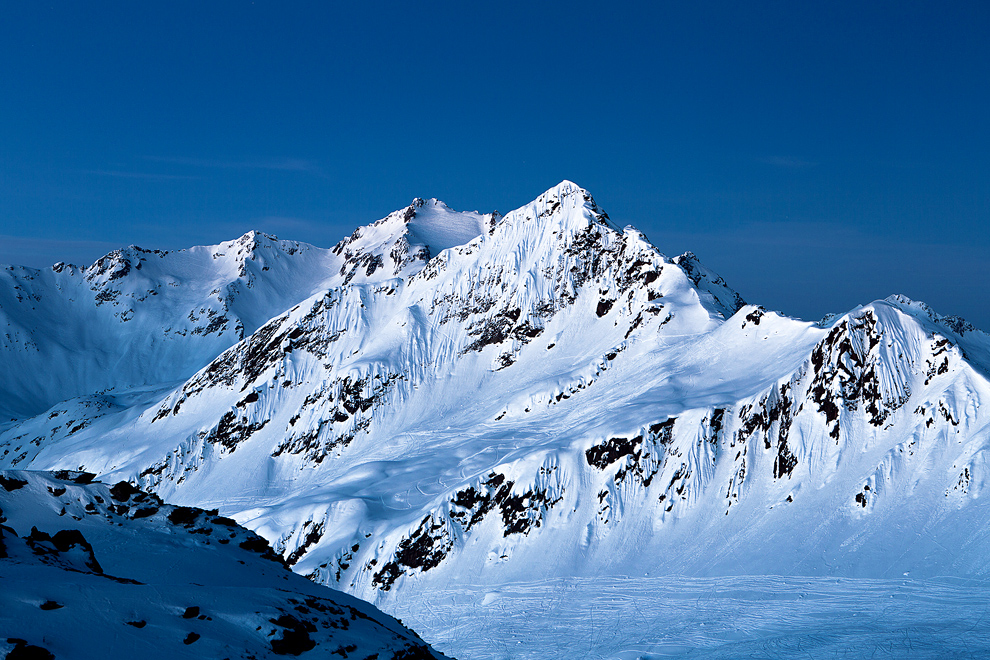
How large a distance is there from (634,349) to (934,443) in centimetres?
4060

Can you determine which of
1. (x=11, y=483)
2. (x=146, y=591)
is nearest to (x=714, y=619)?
(x=146, y=591)

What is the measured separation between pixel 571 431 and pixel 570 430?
39.4 inches

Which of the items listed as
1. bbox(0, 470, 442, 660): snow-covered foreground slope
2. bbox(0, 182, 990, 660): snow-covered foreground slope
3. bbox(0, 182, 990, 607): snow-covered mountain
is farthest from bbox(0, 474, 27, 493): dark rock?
bbox(0, 182, 990, 607): snow-covered mountain

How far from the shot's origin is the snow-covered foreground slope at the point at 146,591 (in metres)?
14.6

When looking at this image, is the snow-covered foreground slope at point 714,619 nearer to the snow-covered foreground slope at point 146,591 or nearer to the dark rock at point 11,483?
the snow-covered foreground slope at point 146,591

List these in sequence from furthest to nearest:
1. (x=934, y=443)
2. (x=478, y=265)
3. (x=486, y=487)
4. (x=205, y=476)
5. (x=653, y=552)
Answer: (x=478, y=265) → (x=205, y=476) → (x=486, y=487) → (x=653, y=552) → (x=934, y=443)

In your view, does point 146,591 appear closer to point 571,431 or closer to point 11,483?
point 11,483

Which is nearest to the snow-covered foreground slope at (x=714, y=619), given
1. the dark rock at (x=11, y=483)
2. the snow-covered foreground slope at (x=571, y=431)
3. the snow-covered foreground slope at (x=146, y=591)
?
the snow-covered foreground slope at (x=571, y=431)

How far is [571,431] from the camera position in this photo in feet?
218

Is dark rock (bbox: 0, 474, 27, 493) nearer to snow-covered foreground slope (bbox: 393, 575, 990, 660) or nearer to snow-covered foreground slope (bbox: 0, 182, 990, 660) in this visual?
snow-covered foreground slope (bbox: 393, 575, 990, 660)

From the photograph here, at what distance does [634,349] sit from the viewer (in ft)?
265

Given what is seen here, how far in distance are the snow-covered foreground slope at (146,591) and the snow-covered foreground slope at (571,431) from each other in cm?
2954

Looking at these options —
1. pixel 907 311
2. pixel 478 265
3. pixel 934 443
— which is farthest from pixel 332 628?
pixel 478 265

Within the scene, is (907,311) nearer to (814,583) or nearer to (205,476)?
(814,583)
